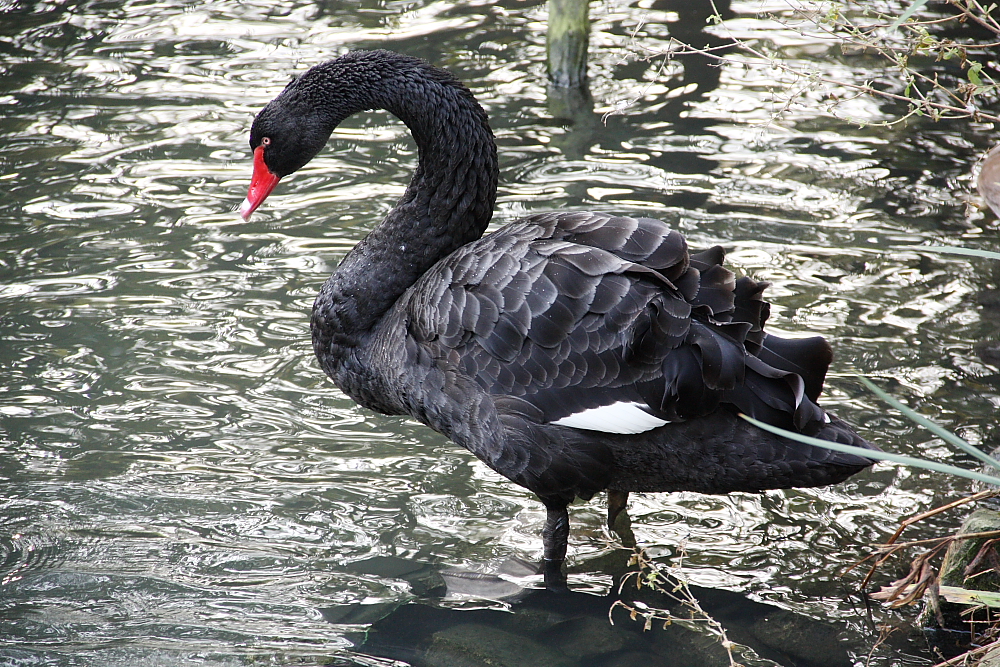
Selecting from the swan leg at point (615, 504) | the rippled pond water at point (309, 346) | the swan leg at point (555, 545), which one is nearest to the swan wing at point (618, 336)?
the swan leg at point (555, 545)

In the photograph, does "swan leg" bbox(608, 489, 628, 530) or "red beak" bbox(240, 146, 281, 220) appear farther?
"red beak" bbox(240, 146, 281, 220)

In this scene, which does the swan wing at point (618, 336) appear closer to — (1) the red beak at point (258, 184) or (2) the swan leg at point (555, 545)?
(2) the swan leg at point (555, 545)

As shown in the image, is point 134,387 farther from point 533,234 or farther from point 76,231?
point 533,234

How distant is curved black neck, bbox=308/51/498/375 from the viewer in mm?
3949

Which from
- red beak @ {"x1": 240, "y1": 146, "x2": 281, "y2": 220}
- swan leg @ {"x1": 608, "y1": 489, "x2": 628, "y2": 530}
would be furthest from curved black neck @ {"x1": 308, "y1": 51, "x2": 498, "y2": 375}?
swan leg @ {"x1": 608, "y1": 489, "x2": 628, "y2": 530}

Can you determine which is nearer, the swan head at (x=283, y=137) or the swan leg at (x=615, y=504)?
the swan leg at (x=615, y=504)

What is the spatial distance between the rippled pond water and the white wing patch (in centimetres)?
73

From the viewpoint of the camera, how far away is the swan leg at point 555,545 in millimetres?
3668

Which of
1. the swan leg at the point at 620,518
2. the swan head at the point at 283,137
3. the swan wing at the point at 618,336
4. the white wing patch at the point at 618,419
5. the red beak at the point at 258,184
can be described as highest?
the swan head at the point at 283,137

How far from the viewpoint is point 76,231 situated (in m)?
5.99

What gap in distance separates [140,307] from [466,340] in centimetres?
264

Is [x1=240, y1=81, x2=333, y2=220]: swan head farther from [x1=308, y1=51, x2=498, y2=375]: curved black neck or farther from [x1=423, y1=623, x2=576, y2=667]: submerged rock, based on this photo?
[x1=423, y1=623, x2=576, y2=667]: submerged rock

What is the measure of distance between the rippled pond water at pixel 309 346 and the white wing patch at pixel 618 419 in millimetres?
727

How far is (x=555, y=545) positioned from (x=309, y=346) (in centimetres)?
203
